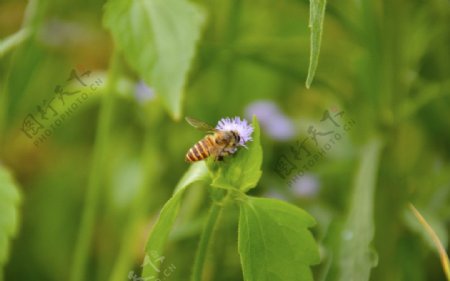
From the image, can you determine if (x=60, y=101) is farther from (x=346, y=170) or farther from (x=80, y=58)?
(x=80, y=58)

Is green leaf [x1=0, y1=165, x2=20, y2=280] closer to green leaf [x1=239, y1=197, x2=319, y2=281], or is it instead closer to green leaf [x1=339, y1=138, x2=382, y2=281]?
A: green leaf [x1=239, y1=197, x2=319, y2=281]

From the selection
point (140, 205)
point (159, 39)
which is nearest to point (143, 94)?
point (140, 205)

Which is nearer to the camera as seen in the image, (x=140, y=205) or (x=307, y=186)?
(x=140, y=205)

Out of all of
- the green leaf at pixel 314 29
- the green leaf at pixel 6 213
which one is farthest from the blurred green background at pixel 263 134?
the green leaf at pixel 314 29

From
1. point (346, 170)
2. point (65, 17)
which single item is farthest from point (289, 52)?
point (65, 17)

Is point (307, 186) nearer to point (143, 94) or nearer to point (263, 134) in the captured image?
point (263, 134)

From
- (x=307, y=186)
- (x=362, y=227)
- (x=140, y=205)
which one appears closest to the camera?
(x=362, y=227)

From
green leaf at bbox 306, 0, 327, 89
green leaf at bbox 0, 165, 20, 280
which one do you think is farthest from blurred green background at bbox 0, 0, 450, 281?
green leaf at bbox 306, 0, 327, 89
